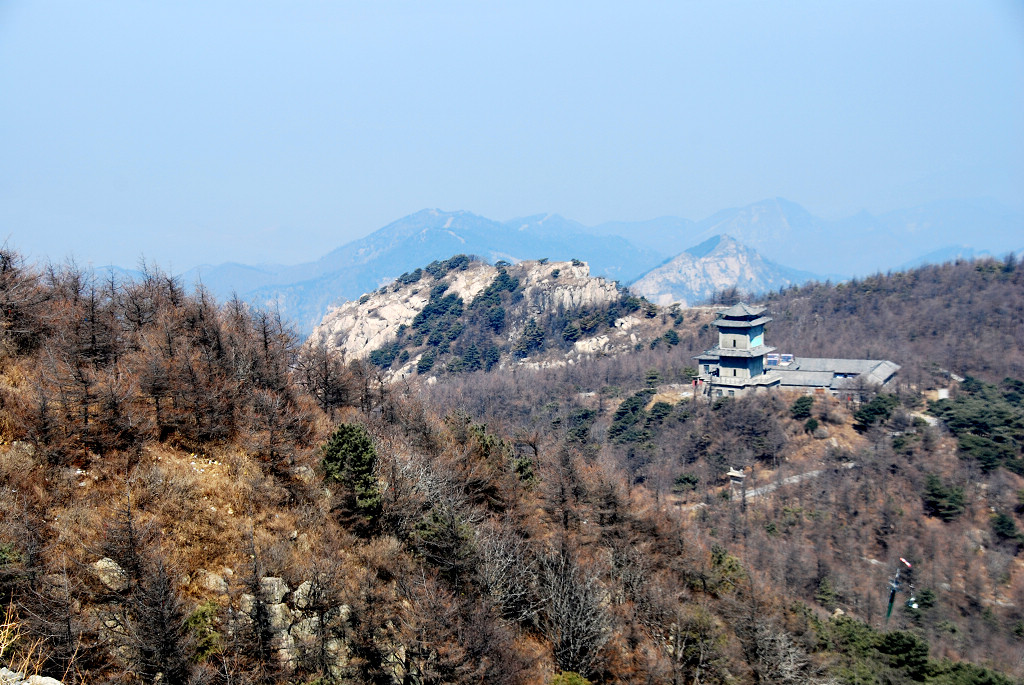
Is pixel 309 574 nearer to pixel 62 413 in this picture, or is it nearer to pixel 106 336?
pixel 62 413

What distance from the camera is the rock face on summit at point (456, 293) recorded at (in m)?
86.6

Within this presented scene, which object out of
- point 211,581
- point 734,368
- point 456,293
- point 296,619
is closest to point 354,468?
point 296,619

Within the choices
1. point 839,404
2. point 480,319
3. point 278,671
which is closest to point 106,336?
point 278,671

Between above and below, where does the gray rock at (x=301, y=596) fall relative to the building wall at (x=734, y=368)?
above

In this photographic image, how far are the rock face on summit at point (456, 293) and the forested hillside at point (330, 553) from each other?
6062 cm

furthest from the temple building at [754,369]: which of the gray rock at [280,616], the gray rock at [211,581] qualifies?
the gray rock at [211,581]

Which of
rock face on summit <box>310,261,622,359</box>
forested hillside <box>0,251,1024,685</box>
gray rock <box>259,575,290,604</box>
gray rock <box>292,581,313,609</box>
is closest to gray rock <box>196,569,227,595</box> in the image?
forested hillside <box>0,251,1024,685</box>

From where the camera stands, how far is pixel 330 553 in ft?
43.5

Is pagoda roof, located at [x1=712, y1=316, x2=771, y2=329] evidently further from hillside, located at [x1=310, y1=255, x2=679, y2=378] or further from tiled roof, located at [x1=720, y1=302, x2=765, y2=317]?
hillside, located at [x1=310, y1=255, x2=679, y2=378]

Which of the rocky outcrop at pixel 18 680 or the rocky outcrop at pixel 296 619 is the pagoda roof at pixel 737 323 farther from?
the rocky outcrop at pixel 18 680

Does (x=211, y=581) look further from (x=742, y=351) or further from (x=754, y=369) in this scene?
(x=754, y=369)

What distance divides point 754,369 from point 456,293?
56618 mm

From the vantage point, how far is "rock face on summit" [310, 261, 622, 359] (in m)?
86.6

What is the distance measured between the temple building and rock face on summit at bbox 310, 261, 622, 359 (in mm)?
35090
